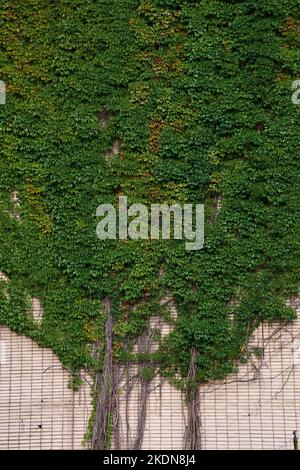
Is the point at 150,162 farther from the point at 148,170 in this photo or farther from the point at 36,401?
the point at 36,401

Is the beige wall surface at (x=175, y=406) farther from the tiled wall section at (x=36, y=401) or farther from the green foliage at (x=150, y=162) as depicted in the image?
the green foliage at (x=150, y=162)

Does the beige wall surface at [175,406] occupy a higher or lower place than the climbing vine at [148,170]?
lower

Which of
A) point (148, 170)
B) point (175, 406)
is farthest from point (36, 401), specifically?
point (148, 170)

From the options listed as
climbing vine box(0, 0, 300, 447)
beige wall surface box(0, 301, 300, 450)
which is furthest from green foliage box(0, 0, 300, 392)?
beige wall surface box(0, 301, 300, 450)

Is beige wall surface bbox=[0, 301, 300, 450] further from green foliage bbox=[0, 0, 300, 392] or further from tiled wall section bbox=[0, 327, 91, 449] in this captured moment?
green foliage bbox=[0, 0, 300, 392]

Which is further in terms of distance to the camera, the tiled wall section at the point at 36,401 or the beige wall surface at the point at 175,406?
the tiled wall section at the point at 36,401

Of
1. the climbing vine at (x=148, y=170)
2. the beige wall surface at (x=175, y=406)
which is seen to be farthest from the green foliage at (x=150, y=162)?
the beige wall surface at (x=175, y=406)
